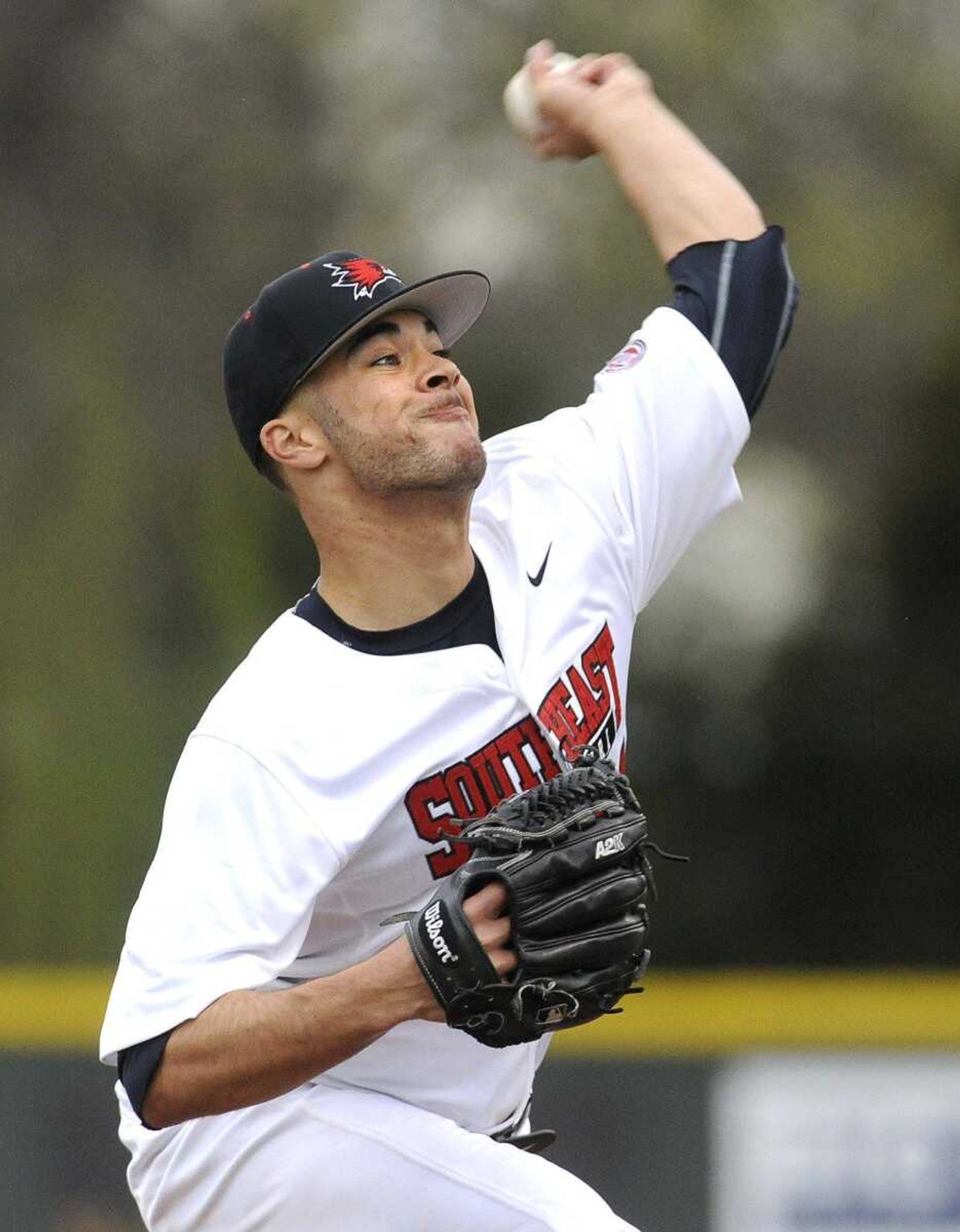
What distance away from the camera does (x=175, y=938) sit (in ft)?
9.04

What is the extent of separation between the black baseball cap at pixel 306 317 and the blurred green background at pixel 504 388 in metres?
5.73

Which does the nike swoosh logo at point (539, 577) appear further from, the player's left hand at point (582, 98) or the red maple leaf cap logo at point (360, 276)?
the player's left hand at point (582, 98)

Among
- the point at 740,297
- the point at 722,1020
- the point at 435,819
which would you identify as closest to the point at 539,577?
the point at 435,819

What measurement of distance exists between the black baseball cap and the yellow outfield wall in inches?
116

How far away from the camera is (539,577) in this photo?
3.21 meters

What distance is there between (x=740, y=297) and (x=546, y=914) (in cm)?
121

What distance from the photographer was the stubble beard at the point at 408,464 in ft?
9.98

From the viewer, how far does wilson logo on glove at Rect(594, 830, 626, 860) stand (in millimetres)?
2697

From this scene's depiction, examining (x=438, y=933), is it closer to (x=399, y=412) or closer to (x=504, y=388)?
(x=399, y=412)

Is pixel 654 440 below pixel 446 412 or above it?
below

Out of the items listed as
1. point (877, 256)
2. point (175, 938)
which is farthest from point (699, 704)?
point (175, 938)

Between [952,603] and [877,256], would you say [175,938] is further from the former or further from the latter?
[877,256]

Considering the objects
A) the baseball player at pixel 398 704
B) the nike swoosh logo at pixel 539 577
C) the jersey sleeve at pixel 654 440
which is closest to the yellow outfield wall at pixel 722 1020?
the baseball player at pixel 398 704

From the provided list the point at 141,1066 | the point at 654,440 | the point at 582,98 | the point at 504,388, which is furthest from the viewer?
the point at 504,388
